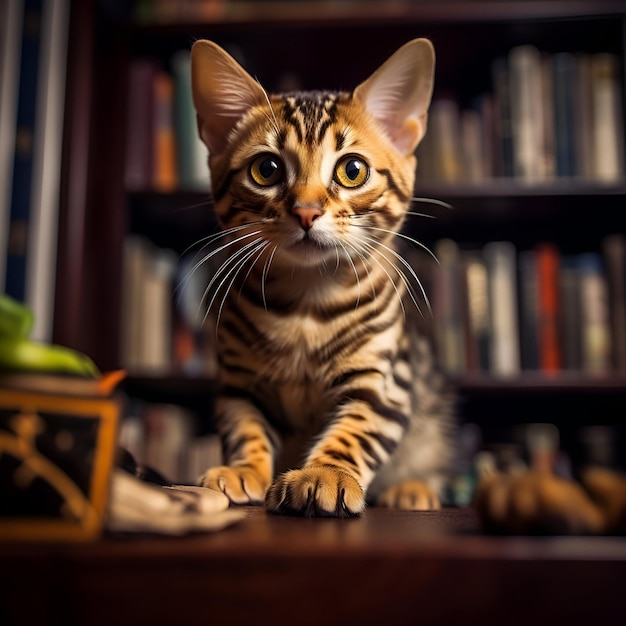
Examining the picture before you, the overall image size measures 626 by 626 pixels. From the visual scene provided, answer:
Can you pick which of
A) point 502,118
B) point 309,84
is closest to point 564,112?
point 502,118

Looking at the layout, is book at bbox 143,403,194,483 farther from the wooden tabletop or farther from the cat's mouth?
the wooden tabletop

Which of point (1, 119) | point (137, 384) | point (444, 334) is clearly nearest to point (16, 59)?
point (1, 119)

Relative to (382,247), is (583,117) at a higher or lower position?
higher

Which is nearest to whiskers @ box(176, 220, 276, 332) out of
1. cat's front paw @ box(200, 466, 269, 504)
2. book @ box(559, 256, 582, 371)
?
cat's front paw @ box(200, 466, 269, 504)

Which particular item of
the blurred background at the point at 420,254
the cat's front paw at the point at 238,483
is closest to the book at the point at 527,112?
the blurred background at the point at 420,254

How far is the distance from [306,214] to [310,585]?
39 centimetres

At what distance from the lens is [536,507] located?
0.42 metres

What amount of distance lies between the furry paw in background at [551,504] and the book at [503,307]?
3.11 ft

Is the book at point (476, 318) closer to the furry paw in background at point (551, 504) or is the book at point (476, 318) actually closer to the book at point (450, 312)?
the book at point (450, 312)

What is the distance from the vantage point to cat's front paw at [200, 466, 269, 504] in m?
0.65

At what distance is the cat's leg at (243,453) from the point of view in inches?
25.8

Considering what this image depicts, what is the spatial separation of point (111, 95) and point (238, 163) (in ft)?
2.60

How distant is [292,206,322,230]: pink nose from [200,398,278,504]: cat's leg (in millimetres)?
251

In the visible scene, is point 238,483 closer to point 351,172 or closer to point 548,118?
point 351,172
